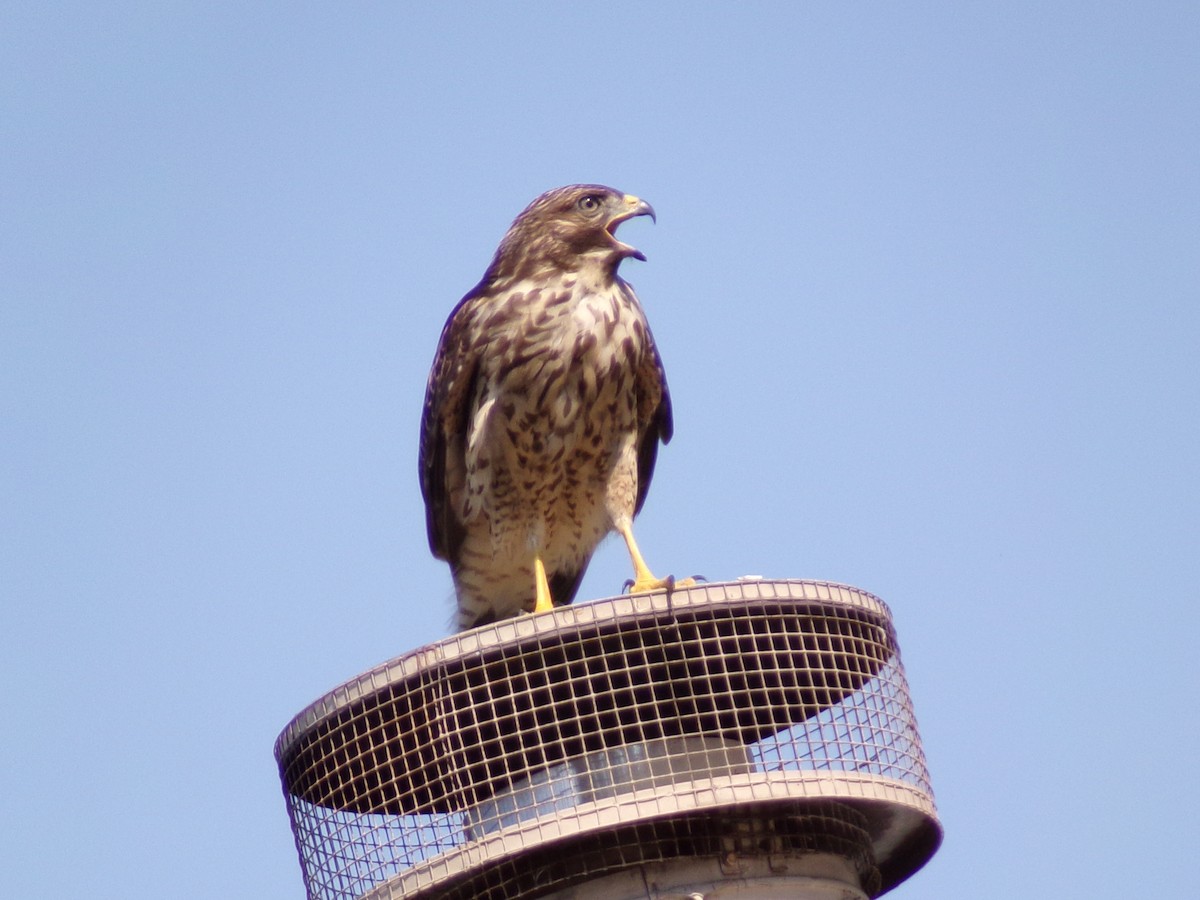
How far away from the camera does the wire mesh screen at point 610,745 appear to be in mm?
5961

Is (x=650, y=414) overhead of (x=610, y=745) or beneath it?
overhead

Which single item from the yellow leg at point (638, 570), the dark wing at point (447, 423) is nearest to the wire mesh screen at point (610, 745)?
the yellow leg at point (638, 570)

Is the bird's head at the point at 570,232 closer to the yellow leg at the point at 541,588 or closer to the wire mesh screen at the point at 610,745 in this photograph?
the yellow leg at the point at 541,588

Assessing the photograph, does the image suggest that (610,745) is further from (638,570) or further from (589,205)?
(589,205)

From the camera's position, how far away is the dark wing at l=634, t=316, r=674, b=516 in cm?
814

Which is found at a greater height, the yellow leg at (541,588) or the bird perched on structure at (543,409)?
the bird perched on structure at (543,409)

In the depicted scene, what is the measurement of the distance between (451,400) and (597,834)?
9.12 feet

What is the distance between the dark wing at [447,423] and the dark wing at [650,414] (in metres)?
0.82

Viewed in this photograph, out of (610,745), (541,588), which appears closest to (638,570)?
(541,588)

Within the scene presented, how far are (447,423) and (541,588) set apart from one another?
91 cm

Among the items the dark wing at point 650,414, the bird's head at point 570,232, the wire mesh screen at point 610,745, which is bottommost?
the wire mesh screen at point 610,745

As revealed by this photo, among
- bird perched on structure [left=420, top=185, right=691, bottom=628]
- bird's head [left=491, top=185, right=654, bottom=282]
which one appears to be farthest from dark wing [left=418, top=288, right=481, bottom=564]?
bird's head [left=491, top=185, right=654, bottom=282]

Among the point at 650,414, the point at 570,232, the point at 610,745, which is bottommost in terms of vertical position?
the point at 610,745

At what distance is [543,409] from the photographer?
780 centimetres
